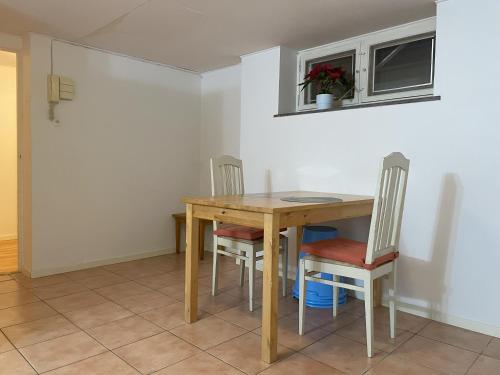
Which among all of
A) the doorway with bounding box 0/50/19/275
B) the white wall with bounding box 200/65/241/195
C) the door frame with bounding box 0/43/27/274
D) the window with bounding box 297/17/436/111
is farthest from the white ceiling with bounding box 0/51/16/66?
the window with bounding box 297/17/436/111

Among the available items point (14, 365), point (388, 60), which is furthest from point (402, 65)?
point (14, 365)

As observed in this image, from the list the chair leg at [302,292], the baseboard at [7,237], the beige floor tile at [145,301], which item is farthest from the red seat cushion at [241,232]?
the baseboard at [7,237]

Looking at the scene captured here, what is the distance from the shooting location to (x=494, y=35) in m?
2.13

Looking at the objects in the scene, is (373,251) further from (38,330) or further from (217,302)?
(38,330)

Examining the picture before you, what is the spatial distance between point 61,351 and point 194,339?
2.17 feet

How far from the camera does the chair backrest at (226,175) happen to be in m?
2.85

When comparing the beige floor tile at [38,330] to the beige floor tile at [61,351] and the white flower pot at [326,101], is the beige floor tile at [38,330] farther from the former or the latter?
the white flower pot at [326,101]

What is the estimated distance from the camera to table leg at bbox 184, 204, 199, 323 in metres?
2.25

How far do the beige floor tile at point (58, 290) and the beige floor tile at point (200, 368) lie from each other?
1.39 meters

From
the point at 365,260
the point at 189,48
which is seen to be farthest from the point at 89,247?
the point at 365,260

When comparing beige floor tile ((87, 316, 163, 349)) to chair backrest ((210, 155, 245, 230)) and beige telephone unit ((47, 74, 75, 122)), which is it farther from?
beige telephone unit ((47, 74, 75, 122))

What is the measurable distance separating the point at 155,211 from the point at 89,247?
0.74 meters

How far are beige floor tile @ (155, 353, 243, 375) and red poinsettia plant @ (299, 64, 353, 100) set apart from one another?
7.12ft

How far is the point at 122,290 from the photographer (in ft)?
9.39
